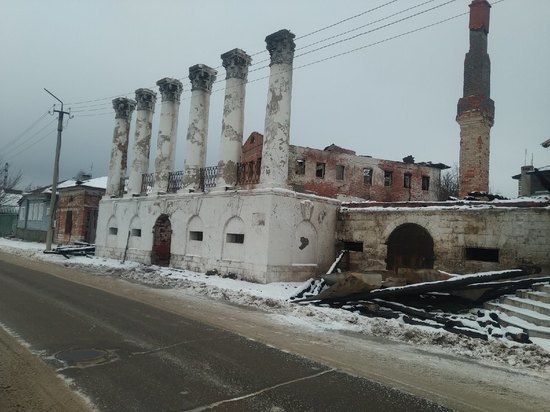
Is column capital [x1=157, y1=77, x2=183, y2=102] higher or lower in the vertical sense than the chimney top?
lower

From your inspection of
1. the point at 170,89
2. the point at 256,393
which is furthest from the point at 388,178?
the point at 256,393

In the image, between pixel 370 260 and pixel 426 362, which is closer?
pixel 426 362

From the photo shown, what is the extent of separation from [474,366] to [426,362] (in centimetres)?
73

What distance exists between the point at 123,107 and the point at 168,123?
5649 millimetres

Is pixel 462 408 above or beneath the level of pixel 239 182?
beneath

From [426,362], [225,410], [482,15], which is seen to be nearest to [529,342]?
[426,362]

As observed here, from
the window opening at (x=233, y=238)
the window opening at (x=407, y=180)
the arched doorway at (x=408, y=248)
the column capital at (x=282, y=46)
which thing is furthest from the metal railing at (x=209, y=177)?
the window opening at (x=407, y=180)

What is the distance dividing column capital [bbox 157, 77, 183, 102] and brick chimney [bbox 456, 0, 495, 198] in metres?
15.2

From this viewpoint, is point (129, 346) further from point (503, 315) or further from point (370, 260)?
point (370, 260)

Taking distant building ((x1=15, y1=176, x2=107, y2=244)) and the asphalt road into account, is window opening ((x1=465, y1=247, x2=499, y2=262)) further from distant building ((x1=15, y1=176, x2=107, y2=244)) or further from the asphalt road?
distant building ((x1=15, y1=176, x2=107, y2=244))

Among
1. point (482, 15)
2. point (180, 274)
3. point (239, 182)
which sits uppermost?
point (482, 15)

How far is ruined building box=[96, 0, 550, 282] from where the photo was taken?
43.7 feet

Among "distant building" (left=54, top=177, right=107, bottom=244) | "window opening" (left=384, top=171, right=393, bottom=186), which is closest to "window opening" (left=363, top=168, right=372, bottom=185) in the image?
"window opening" (left=384, top=171, right=393, bottom=186)

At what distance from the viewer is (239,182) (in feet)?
57.5
